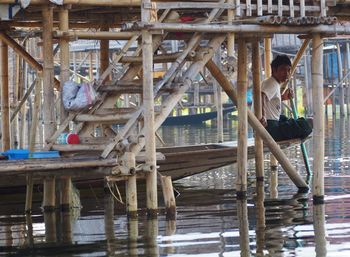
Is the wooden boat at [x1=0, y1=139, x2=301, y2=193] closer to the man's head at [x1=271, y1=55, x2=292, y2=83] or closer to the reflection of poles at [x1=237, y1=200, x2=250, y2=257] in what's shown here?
the man's head at [x1=271, y1=55, x2=292, y2=83]

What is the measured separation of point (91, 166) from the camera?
1349 centimetres

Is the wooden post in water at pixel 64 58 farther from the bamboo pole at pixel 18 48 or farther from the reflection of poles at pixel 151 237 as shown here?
the bamboo pole at pixel 18 48

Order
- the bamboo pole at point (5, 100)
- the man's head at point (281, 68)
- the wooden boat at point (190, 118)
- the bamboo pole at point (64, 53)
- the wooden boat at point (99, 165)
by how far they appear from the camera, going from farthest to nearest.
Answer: the wooden boat at point (190, 118)
the bamboo pole at point (5, 100)
the man's head at point (281, 68)
the bamboo pole at point (64, 53)
the wooden boat at point (99, 165)

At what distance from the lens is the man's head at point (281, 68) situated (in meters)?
17.2

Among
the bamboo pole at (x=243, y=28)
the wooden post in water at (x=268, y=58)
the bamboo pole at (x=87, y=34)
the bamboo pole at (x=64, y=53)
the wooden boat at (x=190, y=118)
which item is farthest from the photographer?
the wooden boat at (x=190, y=118)

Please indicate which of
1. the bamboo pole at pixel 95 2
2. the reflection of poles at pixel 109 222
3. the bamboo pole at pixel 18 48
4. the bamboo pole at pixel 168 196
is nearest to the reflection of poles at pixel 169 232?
the bamboo pole at pixel 168 196

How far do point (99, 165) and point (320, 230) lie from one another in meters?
2.75

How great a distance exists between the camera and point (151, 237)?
41.1 feet

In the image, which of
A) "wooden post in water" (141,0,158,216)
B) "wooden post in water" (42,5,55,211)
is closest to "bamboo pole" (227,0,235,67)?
"wooden post in water" (141,0,158,216)

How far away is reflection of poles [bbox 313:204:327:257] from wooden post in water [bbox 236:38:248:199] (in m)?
1.51

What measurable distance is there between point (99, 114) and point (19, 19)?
12.1 ft

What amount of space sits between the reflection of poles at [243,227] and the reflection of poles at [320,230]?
2.41ft

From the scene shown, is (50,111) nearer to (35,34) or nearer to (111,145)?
(111,145)

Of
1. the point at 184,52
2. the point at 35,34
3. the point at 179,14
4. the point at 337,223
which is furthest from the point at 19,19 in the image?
the point at 337,223
